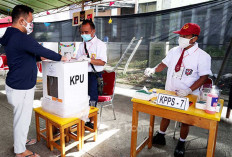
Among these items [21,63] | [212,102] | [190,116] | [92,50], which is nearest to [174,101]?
[190,116]

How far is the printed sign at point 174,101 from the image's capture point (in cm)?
149

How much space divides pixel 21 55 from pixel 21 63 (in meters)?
0.08

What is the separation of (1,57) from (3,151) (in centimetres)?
395

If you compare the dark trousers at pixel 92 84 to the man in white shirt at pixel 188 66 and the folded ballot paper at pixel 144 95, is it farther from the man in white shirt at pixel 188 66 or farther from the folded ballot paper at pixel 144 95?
the man in white shirt at pixel 188 66

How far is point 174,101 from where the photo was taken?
1.55 meters

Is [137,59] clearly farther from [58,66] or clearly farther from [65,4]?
[58,66]

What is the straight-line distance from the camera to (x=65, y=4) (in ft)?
17.1

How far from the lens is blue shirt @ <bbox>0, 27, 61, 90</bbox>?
5.50 ft

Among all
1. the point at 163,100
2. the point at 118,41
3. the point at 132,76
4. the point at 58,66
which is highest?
the point at 118,41

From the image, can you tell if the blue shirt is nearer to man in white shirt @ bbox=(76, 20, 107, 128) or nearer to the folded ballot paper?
man in white shirt @ bbox=(76, 20, 107, 128)

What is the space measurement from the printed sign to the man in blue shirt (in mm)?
1121

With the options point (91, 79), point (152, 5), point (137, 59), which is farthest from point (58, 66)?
point (152, 5)

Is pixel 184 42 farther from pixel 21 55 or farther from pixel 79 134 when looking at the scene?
pixel 21 55

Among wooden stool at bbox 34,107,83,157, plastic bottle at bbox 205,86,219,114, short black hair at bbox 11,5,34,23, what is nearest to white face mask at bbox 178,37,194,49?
plastic bottle at bbox 205,86,219,114
